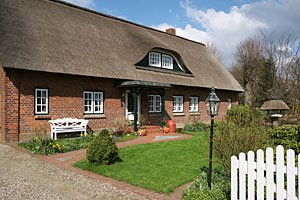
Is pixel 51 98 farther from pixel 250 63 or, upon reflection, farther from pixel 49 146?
pixel 250 63

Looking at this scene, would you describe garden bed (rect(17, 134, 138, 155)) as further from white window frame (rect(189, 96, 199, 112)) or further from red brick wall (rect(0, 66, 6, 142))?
white window frame (rect(189, 96, 199, 112))

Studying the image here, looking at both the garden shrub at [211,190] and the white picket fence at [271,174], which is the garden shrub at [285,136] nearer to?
the garden shrub at [211,190]

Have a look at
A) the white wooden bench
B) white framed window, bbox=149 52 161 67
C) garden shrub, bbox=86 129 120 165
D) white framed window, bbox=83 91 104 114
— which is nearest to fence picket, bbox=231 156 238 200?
garden shrub, bbox=86 129 120 165

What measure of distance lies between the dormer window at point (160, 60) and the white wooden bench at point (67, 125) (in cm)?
658

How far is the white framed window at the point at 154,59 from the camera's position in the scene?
16.5 meters

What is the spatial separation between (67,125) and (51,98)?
4.81 ft

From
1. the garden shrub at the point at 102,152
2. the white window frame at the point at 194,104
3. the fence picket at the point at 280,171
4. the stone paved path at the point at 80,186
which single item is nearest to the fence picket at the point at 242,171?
the fence picket at the point at 280,171

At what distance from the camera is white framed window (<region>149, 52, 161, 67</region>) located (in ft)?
54.1

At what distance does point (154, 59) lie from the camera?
54.7 feet

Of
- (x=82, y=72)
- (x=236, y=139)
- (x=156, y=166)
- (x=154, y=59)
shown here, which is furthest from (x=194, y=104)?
(x=236, y=139)

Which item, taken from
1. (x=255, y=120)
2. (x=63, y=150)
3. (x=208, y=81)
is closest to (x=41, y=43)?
(x=63, y=150)

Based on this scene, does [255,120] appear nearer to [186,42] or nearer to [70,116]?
[70,116]

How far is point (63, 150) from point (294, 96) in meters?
15.9

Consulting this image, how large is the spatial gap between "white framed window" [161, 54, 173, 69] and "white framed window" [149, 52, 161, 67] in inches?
17.6
